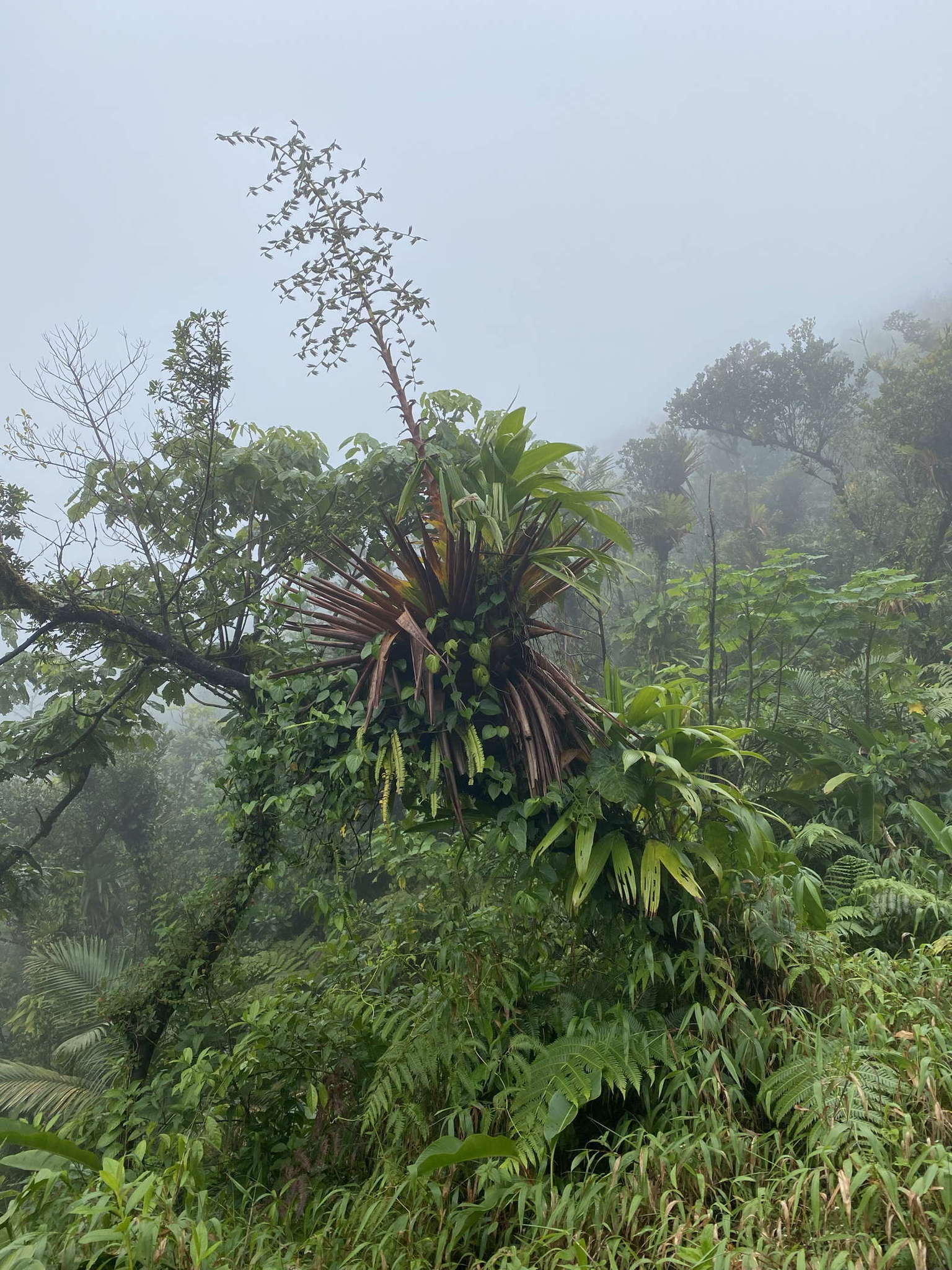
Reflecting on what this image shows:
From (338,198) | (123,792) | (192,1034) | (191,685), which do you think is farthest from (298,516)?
(123,792)

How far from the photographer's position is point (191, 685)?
4.16m

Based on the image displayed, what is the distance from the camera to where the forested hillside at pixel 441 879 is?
6.49 ft

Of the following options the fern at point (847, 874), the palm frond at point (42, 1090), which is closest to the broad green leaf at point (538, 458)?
the fern at point (847, 874)

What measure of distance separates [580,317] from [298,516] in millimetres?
193661

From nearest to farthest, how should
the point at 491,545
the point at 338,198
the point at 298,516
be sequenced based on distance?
1. the point at 491,545
2. the point at 338,198
3. the point at 298,516

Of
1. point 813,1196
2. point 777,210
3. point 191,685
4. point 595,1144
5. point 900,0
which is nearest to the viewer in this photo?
point 813,1196

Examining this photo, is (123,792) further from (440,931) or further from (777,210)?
(777,210)

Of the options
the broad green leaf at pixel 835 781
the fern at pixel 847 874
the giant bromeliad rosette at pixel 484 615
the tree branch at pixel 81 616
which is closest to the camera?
the giant bromeliad rosette at pixel 484 615

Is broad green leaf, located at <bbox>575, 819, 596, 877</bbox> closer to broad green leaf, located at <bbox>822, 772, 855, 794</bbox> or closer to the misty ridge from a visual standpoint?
the misty ridge

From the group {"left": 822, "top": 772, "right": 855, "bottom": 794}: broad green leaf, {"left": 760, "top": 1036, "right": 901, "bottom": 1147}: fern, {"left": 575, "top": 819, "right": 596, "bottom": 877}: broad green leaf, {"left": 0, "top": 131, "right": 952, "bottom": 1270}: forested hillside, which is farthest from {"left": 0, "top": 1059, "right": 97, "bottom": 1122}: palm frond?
{"left": 822, "top": 772, "right": 855, "bottom": 794}: broad green leaf

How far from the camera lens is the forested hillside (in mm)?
1979

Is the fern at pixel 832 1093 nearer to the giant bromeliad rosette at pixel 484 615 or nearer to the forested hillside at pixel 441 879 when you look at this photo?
the forested hillside at pixel 441 879

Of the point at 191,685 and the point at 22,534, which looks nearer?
the point at 22,534

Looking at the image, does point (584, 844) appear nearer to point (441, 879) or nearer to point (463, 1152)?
point (463, 1152)
